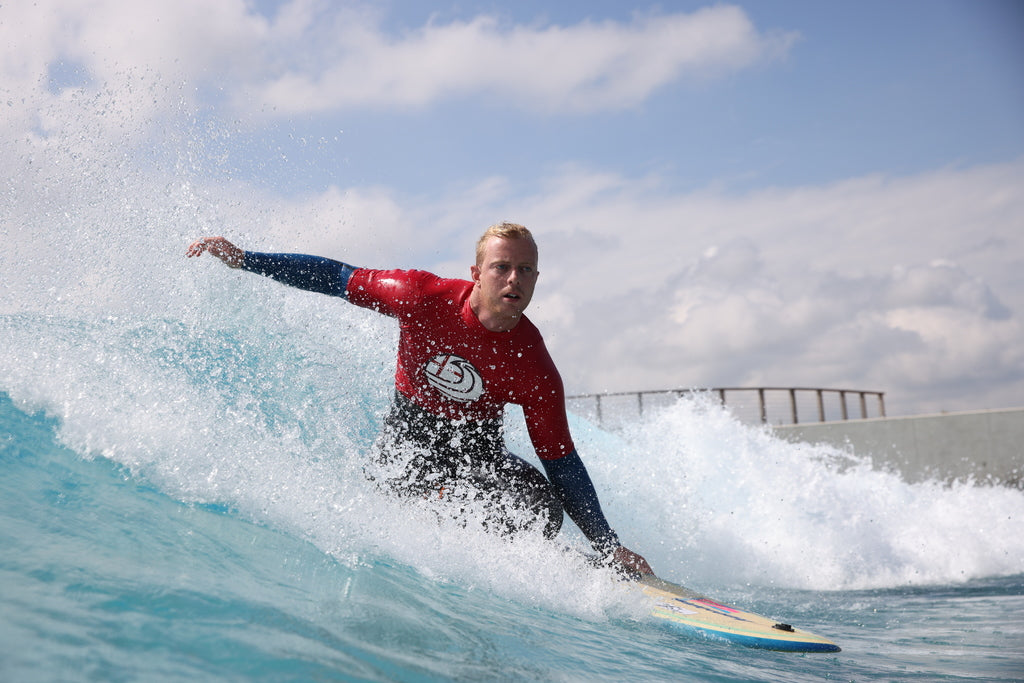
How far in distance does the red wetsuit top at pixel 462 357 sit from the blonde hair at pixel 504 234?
0.22 meters

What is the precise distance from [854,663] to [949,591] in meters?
3.63

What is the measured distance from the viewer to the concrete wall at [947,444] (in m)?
12.5

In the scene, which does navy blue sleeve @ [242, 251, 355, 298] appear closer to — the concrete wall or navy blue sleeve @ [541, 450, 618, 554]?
navy blue sleeve @ [541, 450, 618, 554]

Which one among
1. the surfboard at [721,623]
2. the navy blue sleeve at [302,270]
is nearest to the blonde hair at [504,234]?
the navy blue sleeve at [302,270]

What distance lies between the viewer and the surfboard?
336 cm

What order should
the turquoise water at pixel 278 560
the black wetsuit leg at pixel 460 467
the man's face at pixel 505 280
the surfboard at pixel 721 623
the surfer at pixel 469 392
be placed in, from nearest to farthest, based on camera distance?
the turquoise water at pixel 278 560 < the surfboard at pixel 721 623 < the man's face at pixel 505 280 < the surfer at pixel 469 392 < the black wetsuit leg at pixel 460 467

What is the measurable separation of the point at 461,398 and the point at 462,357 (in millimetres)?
223

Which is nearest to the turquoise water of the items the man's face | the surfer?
the surfer

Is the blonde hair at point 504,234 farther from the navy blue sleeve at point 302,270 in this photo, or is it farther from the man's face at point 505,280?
the navy blue sleeve at point 302,270

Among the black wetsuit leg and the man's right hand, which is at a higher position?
the man's right hand

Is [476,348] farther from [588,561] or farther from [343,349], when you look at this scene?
[343,349]

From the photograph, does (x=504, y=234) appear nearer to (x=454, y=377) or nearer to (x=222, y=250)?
(x=454, y=377)

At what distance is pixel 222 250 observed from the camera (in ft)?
12.5

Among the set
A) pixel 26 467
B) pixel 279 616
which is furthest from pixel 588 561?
pixel 26 467
